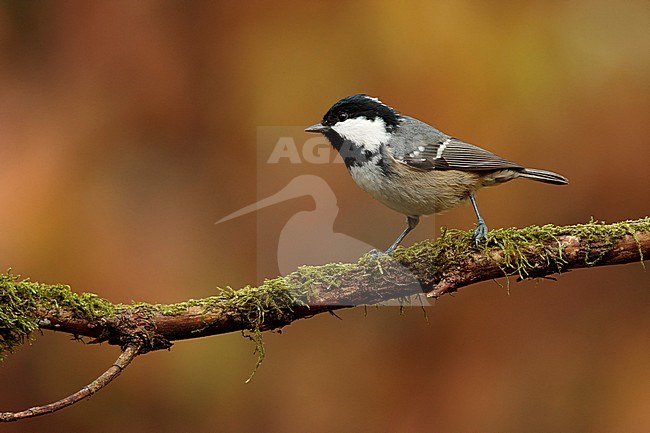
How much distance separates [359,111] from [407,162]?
293mm

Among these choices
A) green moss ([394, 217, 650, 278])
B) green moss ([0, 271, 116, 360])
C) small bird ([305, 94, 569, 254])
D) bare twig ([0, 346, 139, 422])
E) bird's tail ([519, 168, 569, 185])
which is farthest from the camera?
bird's tail ([519, 168, 569, 185])

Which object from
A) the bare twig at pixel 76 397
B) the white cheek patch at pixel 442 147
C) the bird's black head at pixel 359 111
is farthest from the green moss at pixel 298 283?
the bird's black head at pixel 359 111

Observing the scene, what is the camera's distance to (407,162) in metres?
2.85

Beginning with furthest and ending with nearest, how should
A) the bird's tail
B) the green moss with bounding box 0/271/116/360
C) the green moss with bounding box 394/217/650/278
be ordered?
the bird's tail, the green moss with bounding box 394/217/650/278, the green moss with bounding box 0/271/116/360

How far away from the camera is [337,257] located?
3.96 m

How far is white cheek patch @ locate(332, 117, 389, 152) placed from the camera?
9.52ft

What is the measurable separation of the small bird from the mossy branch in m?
Answer: 0.38

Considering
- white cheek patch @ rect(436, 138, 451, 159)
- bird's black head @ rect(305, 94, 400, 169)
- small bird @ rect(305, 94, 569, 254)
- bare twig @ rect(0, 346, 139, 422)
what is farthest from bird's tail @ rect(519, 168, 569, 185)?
bare twig @ rect(0, 346, 139, 422)

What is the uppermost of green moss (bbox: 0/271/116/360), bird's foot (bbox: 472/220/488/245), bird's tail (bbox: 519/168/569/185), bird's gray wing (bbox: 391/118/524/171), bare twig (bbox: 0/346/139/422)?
bird's gray wing (bbox: 391/118/524/171)

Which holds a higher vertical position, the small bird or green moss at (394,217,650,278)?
the small bird

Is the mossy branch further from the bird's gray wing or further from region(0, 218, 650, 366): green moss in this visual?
the bird's gray wing

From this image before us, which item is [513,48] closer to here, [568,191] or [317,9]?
[568,191]

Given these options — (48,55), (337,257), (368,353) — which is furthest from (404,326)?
(48,55)

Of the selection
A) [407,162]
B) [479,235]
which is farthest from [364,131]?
[479,235]
